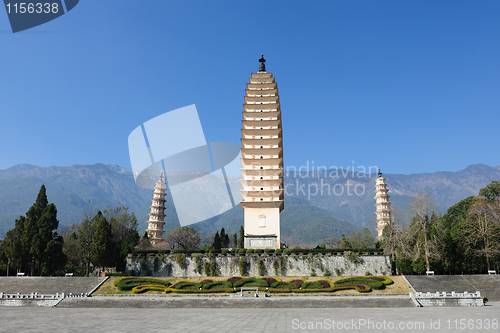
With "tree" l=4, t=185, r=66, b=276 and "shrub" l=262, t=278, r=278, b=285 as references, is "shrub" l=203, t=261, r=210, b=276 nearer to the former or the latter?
"shrub" l=262, t=278, r=278, b=285

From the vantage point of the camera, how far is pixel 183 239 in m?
67.0

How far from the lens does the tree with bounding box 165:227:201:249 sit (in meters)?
66.0

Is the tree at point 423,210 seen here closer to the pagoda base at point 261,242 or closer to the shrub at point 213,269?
the pagoda base at point 261,242

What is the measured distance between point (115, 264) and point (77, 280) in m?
9.11

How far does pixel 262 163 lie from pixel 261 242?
1012cm

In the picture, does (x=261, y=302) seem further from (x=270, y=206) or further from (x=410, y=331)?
(x=270, y=206)

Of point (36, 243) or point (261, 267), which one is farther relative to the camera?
point (36, 243)

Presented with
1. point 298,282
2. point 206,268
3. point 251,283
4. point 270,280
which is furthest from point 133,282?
point 298,282

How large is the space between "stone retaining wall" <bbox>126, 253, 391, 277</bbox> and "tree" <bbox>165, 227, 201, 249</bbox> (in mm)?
28598

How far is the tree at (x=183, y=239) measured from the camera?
66.0 m

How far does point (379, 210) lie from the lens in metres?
64.1

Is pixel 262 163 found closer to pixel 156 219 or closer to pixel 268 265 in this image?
pixel 268 265

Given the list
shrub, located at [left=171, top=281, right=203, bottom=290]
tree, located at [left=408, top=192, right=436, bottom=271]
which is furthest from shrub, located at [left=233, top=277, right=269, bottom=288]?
tree, located at [left=408, top=192, right=436, bottom=271]

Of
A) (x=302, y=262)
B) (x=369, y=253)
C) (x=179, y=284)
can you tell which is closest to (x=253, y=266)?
(x=302, y=262)
